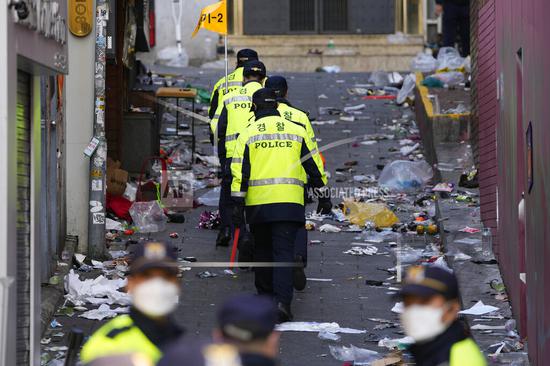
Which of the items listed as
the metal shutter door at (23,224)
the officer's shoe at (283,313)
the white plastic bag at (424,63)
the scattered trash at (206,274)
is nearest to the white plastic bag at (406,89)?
the white plastic bag at (424,63)

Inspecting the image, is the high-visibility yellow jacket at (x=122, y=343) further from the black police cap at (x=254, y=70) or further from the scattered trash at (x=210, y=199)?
the scattered trash at (x=210, y=199)

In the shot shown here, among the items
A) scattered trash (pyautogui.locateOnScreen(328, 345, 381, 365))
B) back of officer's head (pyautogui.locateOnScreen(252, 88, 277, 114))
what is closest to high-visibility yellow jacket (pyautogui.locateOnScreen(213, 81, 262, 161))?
back of officer's head (pyautogui.locateOnScreen(252, 88, 277, 114))

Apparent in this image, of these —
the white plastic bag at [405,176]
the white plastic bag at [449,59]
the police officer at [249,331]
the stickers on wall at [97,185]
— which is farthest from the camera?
the white plastic bag at [449,59]

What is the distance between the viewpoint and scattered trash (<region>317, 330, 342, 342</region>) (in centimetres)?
1091

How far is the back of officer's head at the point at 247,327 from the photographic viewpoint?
4.66 metres

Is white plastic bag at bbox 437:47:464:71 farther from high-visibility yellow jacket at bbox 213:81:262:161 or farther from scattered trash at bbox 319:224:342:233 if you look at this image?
high-visibility yellow jacket at bbox 213:81:262:161

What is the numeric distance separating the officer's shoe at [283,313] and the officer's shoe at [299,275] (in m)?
0.43

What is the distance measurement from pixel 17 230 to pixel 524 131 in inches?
145

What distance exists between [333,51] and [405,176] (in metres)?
11.1

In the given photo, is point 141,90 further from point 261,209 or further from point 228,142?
point 261,209

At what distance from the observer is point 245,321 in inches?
184

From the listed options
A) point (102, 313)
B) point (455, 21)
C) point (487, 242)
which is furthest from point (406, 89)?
point (102, 313)

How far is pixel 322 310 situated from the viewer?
11.9 m

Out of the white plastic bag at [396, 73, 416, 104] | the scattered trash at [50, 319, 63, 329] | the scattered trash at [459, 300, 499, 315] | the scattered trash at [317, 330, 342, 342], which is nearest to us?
the scattered trash at [317, 330, 342, 342]
